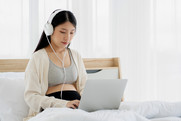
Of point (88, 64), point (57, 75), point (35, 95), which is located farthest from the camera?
point (88, 64)

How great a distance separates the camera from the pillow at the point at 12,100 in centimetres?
173

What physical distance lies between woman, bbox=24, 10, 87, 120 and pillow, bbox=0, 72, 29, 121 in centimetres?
12

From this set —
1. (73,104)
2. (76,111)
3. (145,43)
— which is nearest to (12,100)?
(73,104)

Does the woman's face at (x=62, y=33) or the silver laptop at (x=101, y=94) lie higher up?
the woman's face at (x=62, y=33)

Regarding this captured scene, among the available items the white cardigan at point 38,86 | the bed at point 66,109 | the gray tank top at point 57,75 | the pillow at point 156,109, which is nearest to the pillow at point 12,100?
the bed at point 66,109

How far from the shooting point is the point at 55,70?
174 cm

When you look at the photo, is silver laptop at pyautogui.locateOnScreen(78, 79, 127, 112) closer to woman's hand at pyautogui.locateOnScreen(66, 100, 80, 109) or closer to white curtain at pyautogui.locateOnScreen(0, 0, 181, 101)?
woman's hand at pyautogui.locateOnScreen(66, 100, 80, 109)

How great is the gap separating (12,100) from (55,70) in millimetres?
341

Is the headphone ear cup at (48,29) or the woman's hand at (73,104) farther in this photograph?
the headphone ear cup at (48,29)

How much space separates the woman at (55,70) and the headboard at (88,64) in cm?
61

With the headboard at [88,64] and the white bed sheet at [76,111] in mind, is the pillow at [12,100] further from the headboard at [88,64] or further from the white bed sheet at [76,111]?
the headboard at [88,64]

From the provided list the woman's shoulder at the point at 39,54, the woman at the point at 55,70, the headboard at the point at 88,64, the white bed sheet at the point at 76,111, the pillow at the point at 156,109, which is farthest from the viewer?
the headboard at the point at 88,64

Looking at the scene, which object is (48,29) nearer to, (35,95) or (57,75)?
(57,75)

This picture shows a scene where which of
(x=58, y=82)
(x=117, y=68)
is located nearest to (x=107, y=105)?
(x=58, y=82)
